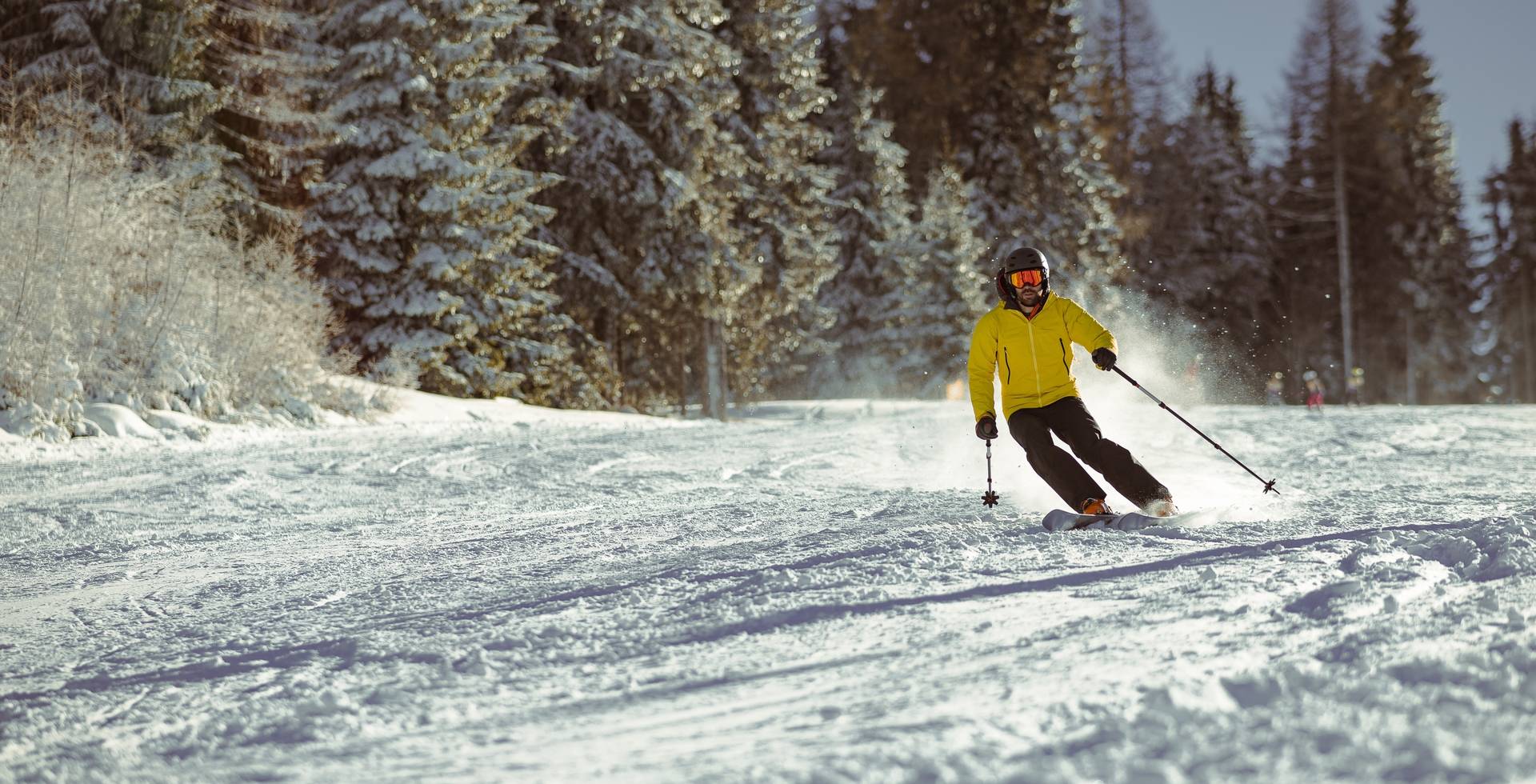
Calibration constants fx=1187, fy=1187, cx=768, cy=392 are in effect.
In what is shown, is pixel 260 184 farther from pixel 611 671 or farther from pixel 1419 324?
pixel 1419 324

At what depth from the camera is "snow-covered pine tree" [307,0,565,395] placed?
63.8 feet

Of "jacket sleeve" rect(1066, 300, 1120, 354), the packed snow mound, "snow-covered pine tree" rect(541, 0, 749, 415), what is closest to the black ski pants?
"jacket sleeve" rect(1066, 300, 1120, 354)

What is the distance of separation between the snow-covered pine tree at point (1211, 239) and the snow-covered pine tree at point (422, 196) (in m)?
32.3

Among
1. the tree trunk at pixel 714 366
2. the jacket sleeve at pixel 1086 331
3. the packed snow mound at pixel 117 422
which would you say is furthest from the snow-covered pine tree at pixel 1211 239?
the jacket sleeve at pixel 1086 331

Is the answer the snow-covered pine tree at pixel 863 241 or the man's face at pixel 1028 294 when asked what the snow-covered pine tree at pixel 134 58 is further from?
the snow-covered pine tree at pixel 863 241

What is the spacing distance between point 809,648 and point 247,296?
1331cm

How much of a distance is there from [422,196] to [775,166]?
1090 centimetres

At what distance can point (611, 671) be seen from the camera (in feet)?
11.3

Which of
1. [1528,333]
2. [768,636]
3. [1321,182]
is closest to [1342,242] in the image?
[1321,182]

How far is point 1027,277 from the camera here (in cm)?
658

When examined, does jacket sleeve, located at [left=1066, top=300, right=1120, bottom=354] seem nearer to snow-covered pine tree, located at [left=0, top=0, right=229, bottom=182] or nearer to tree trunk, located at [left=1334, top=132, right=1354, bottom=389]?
snow-covered pine tree, located at [left=0, top=0, right=229, bottom=182]

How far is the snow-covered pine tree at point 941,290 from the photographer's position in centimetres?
3438

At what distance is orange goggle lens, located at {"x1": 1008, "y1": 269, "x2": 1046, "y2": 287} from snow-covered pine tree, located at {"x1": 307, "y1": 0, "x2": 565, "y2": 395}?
45.7 ft

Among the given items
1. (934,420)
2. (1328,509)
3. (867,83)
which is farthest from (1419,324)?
(1328,509)
